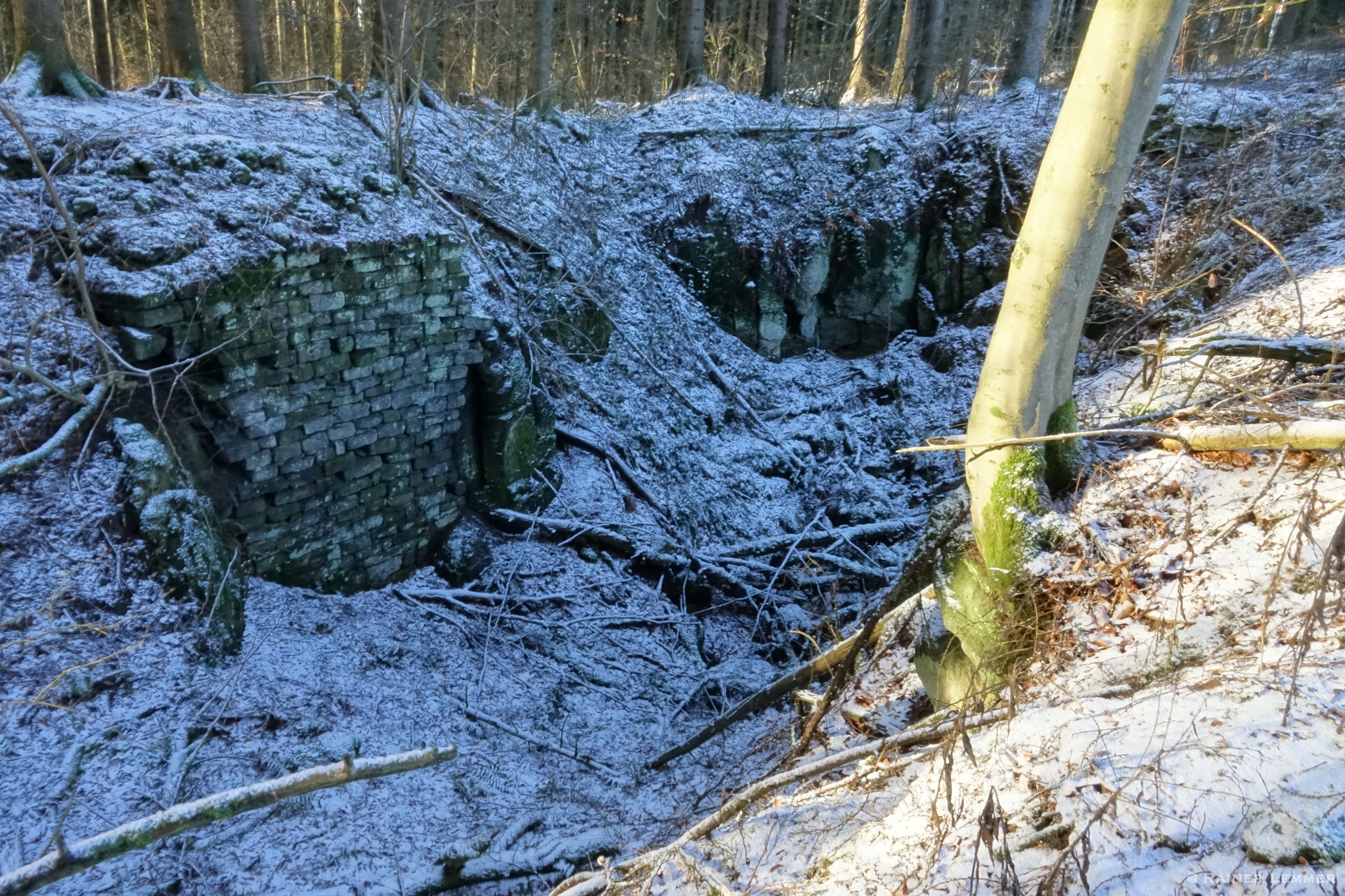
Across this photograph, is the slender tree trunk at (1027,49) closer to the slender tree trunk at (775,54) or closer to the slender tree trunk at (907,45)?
the slender tree trunk at (907,45)

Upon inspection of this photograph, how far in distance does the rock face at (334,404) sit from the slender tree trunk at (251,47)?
5.01m

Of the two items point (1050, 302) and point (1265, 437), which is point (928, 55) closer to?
point (1050, 302)

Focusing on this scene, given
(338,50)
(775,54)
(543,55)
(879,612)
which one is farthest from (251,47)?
(879,612)

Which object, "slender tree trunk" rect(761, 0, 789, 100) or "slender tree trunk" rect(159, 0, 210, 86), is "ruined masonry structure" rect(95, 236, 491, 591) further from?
"slender tree trunk" rect(761, 0, 789, 100)

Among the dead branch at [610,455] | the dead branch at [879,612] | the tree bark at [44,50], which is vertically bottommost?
the dead branch at [610,455]

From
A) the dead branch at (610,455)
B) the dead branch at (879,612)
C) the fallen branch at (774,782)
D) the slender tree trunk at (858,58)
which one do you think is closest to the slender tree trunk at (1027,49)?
the slender tree trunk at (858,58)

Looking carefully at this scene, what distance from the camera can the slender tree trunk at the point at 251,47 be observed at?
948 centimetres

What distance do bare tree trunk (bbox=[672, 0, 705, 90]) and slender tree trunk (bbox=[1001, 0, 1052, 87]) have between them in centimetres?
519

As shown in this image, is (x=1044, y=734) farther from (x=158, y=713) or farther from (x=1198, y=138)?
(x=1198, y=138)

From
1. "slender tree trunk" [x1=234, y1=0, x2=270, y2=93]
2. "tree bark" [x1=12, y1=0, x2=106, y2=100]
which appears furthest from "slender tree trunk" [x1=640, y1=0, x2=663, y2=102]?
"tree bark" [x1=12, y1=0, x2=106, y2=100]

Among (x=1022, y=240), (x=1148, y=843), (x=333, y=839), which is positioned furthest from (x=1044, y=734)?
(x=333, y=839)

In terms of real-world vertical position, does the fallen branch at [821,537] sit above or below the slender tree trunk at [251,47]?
below

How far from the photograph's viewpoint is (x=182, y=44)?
861cm

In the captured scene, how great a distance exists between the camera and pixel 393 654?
19.6 ft
